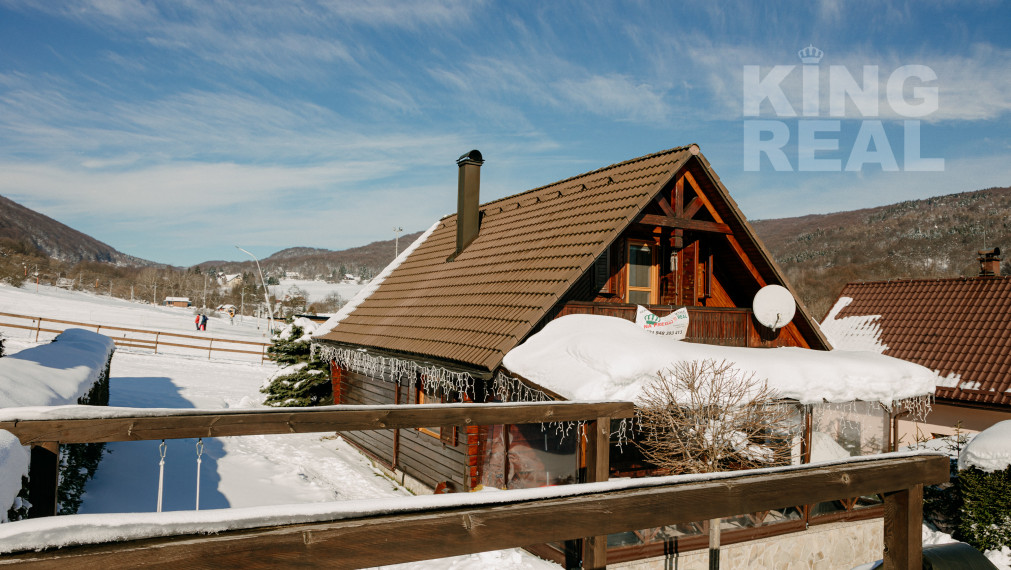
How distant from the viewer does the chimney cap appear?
13.7 meters

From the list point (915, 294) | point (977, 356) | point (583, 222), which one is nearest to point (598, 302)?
point (583, 222)

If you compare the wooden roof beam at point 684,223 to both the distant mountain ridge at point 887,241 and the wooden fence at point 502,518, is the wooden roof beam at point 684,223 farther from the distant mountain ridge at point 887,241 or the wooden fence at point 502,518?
the distant mountain ridge at point 887,241

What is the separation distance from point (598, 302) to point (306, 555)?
8.60 meters

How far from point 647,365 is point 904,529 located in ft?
16.1

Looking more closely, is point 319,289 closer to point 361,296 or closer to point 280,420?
point 361,296

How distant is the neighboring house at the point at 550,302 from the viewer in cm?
880

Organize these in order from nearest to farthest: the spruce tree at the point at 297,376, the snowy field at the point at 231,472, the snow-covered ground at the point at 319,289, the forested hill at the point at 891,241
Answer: the snowy field at the point at 231,472
the spruce tree at the point at 297,376
the forested hill at the point at 891,241
the snow-covered ground at the point at 319,289

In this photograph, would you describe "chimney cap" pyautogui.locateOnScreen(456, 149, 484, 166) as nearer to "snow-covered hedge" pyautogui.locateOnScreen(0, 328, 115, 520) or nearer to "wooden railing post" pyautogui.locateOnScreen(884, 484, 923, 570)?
"snow-covered hedge" pyautogui.locateOnScreen(0, 328, 115, 520)

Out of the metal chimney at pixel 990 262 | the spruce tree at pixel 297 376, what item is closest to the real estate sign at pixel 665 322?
the spruce tree at pixel 297 376

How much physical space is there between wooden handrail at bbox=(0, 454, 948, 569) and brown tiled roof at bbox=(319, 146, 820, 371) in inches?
240

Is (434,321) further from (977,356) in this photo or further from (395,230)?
(395,230)

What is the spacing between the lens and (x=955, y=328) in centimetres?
1695

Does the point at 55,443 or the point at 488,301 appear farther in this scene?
the point at 488,301

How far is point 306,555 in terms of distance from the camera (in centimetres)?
161
